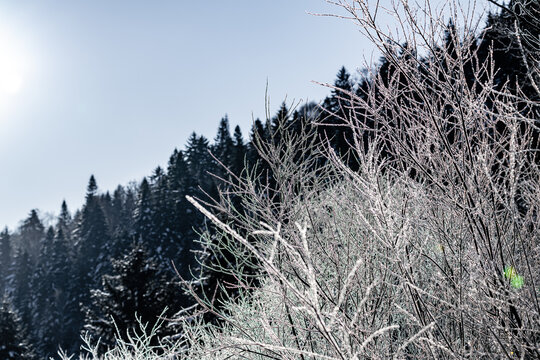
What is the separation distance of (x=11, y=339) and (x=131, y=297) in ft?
29.3

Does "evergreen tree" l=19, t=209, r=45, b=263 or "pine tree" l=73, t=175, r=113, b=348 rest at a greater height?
"evergreen tree" l=19, t=209, r=45, b=263

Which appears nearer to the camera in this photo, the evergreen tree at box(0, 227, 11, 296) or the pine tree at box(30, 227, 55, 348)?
the pine tree at box(30, 227, 55, 348)

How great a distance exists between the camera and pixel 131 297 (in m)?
16.9

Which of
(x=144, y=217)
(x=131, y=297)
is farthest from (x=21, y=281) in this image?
(x=131, y=297)

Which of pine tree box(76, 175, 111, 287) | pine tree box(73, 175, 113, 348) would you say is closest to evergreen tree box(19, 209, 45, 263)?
pine tree box(73, 175, 113, 348)

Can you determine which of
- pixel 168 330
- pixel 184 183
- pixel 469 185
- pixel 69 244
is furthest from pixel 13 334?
pixel 69 244

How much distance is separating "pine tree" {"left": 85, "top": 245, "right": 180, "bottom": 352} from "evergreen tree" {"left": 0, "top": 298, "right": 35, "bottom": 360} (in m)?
6.02

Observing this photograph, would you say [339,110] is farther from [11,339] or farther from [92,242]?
[92,242]

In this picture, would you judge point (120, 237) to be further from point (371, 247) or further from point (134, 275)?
point (371, 247)

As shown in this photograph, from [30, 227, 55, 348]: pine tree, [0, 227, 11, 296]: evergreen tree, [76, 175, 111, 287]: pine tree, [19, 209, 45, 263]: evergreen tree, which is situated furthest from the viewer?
[19, 209, 45, 263]: evergreen tree

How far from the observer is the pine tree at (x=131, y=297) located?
16438mm

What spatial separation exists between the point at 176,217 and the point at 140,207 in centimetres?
838

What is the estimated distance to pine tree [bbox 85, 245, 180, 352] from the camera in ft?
53.9

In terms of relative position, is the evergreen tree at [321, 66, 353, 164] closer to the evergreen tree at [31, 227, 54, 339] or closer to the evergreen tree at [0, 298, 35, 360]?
the evergreen tree at [0, 298, 35, 360]
